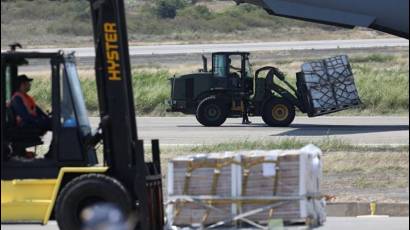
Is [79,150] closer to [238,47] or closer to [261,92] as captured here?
[261,92]

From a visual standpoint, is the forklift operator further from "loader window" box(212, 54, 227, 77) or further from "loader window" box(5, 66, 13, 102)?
"loader window" box(212, 54, 227, 77)

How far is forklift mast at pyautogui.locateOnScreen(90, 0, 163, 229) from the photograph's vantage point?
10.3m

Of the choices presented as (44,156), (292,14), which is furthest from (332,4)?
(44,156)

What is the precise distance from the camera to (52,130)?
10.3m

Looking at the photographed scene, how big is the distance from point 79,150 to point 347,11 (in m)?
14.6

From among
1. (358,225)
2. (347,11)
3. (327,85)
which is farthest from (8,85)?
(327,85)

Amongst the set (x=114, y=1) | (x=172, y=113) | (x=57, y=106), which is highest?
(x=114, y=1)

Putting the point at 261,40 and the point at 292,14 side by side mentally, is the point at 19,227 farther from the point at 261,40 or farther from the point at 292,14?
the point at 261,40

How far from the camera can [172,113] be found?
32.1 m

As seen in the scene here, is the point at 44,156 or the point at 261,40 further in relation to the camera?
the point at 261,40

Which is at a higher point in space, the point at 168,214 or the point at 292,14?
the point at 292,14

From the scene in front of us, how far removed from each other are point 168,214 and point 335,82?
17281mm

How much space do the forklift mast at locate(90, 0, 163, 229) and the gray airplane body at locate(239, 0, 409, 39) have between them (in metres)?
13.9

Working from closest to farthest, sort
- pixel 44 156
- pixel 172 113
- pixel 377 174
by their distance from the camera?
pixel 44 156, pixel 377 174, pixel 172 113
